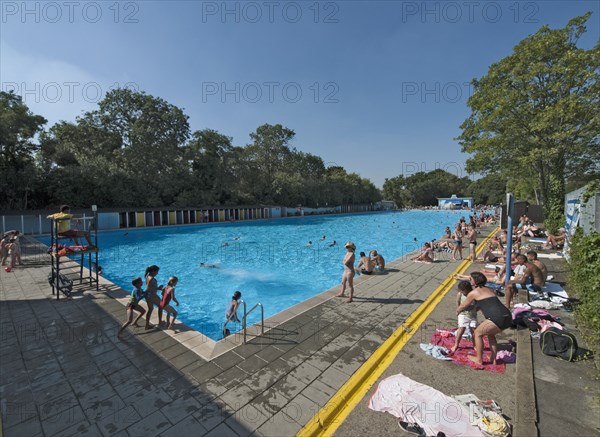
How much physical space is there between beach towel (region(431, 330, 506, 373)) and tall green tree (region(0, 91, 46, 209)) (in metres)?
29.9

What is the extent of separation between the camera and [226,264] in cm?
1545

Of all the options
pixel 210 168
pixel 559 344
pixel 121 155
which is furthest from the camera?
pixel 210 168

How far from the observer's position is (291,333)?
5359 mm

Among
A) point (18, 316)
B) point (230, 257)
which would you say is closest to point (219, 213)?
point (230, 257)

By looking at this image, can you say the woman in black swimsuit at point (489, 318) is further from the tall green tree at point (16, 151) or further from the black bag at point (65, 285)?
the tall green tree at point (16, 151)

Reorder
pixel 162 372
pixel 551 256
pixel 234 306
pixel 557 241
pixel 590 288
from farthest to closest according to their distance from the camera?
1. pixel 557 241
2. pixel 551 256
3. pixel 234 306
4. pixel 590 288
5. pixel 162 372

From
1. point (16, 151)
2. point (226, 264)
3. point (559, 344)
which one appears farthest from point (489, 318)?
point (16, 151)

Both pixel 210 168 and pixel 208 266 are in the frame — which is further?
pixel 210 168

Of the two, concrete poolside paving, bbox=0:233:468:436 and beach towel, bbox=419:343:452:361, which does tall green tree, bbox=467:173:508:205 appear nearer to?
beach towel, bbox=419:343:452:361

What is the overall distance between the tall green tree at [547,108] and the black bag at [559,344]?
15636mm

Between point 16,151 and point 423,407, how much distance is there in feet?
110

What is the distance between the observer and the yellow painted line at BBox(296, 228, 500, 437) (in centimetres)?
316

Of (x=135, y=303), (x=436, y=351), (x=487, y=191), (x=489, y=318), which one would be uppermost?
(x=487, y=191)

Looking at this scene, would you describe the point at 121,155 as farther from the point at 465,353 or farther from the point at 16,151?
the point at 465,353
